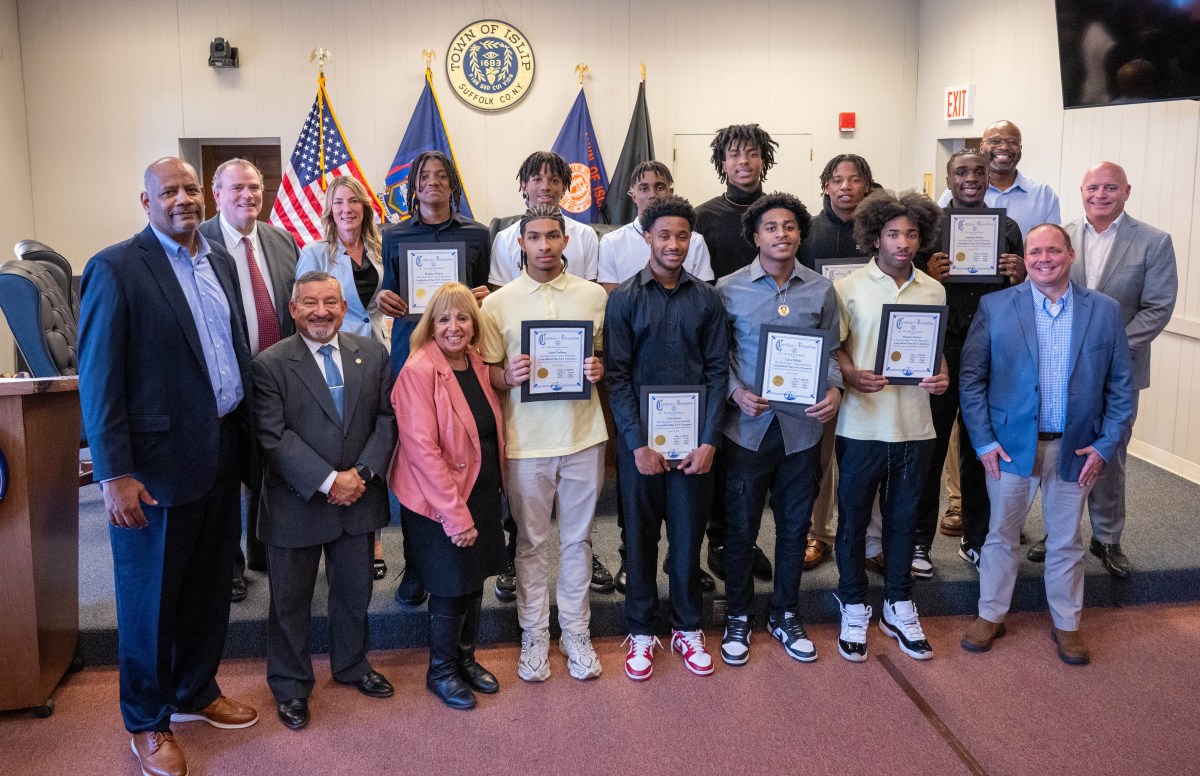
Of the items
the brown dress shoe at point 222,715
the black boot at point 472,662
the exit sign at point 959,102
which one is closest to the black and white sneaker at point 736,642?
the black boot at point 472,662

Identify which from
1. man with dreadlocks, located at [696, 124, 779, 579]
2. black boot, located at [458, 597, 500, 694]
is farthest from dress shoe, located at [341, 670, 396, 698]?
man with dreadlocks, located at [696, 124, 779, 579]

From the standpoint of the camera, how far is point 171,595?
104 inches

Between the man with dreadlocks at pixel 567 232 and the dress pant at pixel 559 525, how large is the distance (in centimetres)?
94

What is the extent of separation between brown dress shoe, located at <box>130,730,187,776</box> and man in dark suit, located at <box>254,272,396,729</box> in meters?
0.34

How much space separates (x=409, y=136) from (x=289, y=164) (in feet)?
3.09

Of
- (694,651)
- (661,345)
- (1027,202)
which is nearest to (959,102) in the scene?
(1027,202)

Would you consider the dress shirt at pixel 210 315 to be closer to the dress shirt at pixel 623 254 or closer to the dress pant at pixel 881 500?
the dress shirt at pixel 623 254

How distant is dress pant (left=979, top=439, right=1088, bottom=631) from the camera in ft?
10.8

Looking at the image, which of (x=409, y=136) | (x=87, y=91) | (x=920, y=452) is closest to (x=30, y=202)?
(x=87, y=91)

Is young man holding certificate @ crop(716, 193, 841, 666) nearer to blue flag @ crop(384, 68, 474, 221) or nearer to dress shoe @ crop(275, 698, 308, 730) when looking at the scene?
dress shoe @ crop(275, 698, 308, 730)

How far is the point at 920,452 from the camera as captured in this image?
10.8ft

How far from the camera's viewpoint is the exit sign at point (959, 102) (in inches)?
268

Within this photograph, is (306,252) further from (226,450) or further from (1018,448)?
(1018,448)

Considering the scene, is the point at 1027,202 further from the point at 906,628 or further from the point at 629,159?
the point at 629,159
